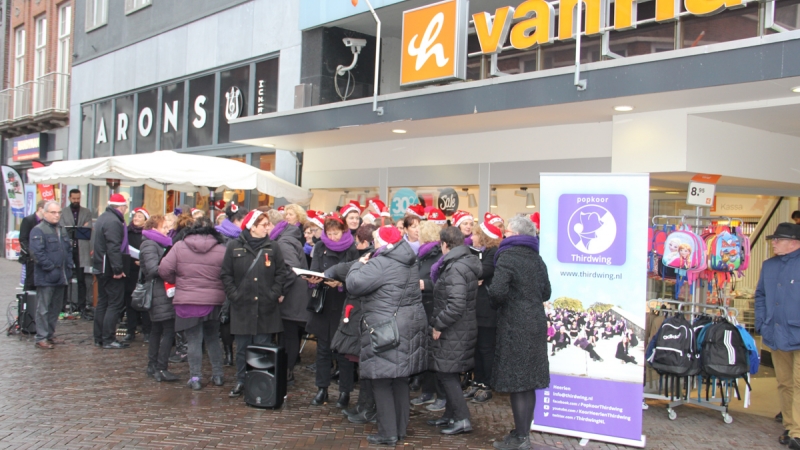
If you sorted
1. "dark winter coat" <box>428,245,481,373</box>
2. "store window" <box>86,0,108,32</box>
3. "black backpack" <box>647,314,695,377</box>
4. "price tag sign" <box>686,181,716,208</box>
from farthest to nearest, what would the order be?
"store window" <box>86,0,108,32</box>
"price tag sign" <box>686,181,716,208</box>
"black backpack" <box>647,314,695,377</box>
"dark winter coat" <box>428,245,481,373</box>

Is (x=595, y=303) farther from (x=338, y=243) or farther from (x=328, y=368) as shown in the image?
(x=328, y=368)

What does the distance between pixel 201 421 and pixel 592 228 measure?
384cm

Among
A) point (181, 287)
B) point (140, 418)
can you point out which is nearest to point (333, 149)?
point (181, 287)

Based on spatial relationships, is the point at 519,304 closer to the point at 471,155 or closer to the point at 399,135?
the point at 471,155

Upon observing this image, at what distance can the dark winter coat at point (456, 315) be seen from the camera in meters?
5.59

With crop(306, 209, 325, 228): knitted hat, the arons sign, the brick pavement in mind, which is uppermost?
the arons sign

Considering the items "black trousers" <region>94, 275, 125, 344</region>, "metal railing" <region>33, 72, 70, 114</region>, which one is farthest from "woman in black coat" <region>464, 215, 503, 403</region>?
"metal railing" <region>33, 72, 70, 114</region>

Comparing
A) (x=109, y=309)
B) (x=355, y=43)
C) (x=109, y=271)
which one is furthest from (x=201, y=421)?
(x=355, y=43)

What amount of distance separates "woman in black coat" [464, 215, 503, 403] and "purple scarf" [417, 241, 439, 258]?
44 centimetres

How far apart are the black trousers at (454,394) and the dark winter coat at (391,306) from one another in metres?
0.40

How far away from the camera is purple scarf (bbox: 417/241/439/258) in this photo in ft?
21.8

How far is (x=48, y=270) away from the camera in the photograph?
8.97m

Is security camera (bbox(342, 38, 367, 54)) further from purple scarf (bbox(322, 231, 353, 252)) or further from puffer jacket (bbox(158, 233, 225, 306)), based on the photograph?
purple scarf (bbox(322, 231, 353, 252))

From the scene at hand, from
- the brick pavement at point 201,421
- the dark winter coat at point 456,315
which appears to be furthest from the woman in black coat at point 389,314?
the brick pavement at point 201,421
